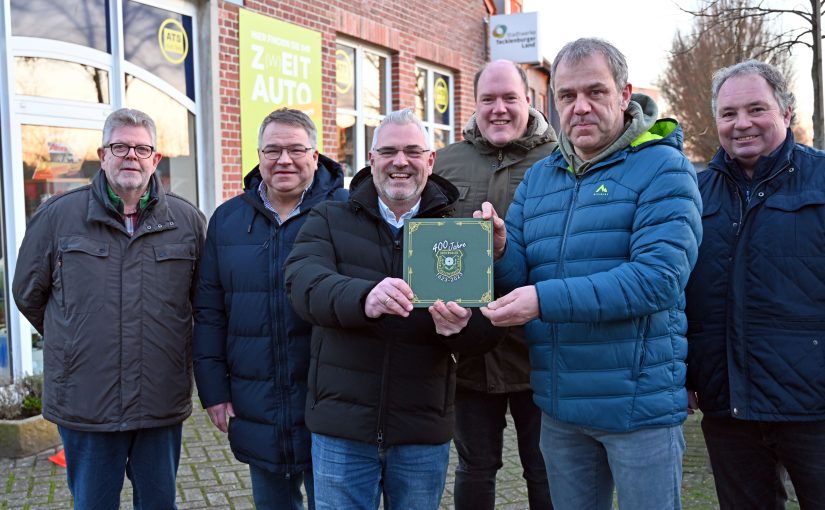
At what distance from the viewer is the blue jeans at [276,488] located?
9.77ft

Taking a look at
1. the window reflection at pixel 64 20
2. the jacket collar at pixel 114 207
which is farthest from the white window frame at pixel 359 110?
the jacket collar at pixel 114 207

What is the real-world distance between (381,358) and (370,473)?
16.7 inches

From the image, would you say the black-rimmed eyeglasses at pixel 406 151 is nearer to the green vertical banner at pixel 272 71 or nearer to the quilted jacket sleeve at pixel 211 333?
the quilted jacket sleeve at pixel 211 333

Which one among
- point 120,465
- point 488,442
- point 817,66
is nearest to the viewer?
point 120,465

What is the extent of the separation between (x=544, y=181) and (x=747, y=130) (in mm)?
755

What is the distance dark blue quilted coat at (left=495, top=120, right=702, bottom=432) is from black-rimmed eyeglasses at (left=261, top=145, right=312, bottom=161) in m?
0.96

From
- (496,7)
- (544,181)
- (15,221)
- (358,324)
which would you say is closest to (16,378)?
(15,221)

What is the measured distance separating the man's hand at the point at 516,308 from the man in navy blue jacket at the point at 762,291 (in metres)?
0.79

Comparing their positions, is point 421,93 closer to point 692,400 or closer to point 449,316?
point 692,400

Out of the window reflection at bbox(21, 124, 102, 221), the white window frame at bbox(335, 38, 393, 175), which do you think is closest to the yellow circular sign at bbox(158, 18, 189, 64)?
the window reflection at bbox(21, 124, 102, 221)

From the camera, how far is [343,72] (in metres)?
8.97

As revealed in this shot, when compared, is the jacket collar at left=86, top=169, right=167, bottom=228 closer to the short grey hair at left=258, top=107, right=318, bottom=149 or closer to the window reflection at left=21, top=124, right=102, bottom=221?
the short grey hair at left=258, top=107, right=318, bottom=149

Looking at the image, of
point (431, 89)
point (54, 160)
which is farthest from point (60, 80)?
point (431, 89)

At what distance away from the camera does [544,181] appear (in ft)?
8.50
